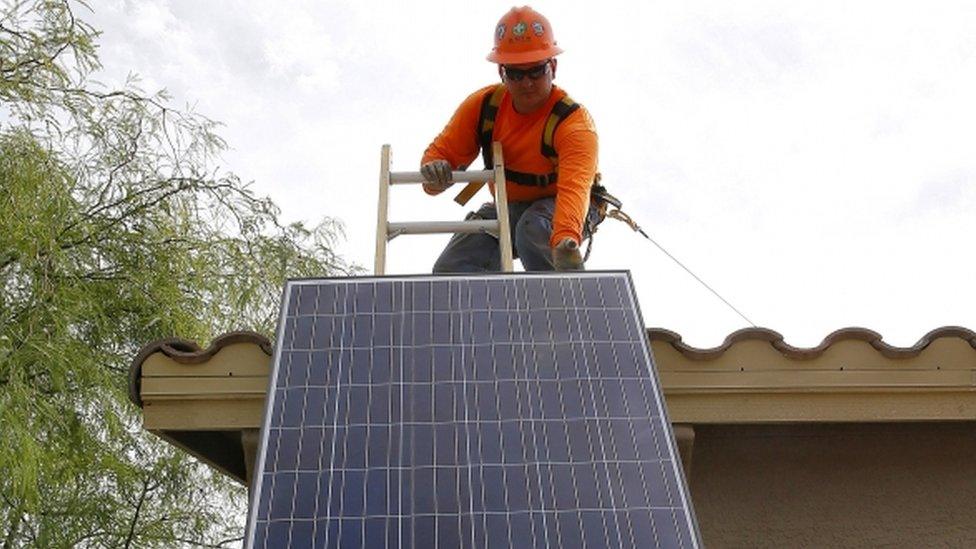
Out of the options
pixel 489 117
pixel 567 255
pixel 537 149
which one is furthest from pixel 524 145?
pixel 567 255

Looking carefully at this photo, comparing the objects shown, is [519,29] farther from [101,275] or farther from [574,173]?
[101,275]

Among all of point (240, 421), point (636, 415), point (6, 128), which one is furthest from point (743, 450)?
point (6, 128)

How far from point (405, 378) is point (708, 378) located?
1.03 m

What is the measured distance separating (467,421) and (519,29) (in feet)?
6.32

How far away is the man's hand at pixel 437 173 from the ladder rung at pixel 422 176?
0.02 metres

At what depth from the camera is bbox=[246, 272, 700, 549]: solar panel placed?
8.52 ft

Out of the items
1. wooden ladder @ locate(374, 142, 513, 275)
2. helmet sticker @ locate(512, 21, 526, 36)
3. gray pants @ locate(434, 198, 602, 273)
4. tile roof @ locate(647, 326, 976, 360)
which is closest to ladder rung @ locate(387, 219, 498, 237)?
wooden ladder @ locate(374, 142, 513, 275)

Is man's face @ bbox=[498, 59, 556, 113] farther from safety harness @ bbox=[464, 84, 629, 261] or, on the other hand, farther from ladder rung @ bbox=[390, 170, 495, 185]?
A: ladder rung @ bbox=[390, 170, 495, 185]

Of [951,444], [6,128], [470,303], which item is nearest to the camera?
[470,303]

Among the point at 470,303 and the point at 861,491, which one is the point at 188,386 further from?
the point at 861,491

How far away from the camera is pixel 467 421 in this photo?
2.86m

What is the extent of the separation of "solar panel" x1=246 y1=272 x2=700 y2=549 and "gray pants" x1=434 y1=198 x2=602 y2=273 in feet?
3.17

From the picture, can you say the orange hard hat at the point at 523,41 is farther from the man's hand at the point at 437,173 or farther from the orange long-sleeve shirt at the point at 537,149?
the man's hand at the point at 437,173

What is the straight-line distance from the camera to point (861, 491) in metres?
3.75
